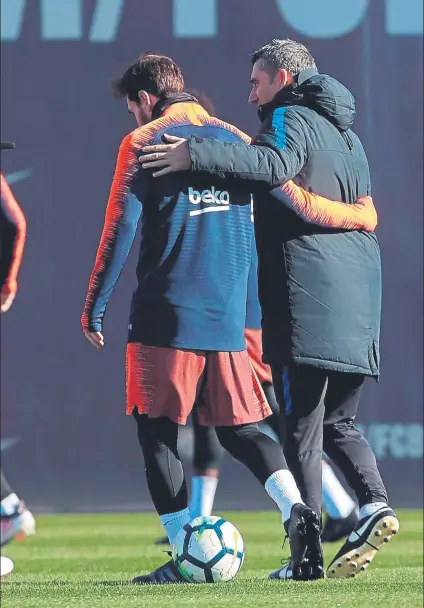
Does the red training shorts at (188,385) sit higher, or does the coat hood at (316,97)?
the coat hood at (316,97)

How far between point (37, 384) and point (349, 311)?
13.1 ft

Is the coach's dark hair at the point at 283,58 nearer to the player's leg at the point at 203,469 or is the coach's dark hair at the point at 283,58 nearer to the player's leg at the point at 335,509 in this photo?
the player's leg at the point at 203,469

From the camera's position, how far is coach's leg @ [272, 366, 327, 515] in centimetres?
444

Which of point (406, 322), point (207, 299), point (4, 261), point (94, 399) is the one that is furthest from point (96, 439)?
point (207, 299)

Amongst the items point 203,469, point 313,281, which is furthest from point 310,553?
point 203,469

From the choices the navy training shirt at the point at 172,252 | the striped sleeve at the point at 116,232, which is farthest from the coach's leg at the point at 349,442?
the striped sleeve at the point at 116,232

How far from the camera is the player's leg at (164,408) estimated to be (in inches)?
180

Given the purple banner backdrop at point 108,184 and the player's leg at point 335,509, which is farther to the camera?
the purple banner backdrop at point 108,184

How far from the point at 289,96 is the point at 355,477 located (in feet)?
3.98

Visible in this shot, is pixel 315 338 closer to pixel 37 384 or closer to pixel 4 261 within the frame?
pixel 4 261

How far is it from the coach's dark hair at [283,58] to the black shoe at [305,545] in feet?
4.49

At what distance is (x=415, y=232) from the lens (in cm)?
818

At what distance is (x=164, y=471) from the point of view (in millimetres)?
4605

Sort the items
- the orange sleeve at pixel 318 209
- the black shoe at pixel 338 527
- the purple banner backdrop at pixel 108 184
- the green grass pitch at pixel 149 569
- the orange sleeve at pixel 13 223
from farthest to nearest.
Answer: the purple banner backdrop at pixel 108 184
the black shoe at pixel 338 527
the orange sleeve at pixel 13 223
the orange sleeve at pixel 318 209
the green grass pitch at pixel 149 569
